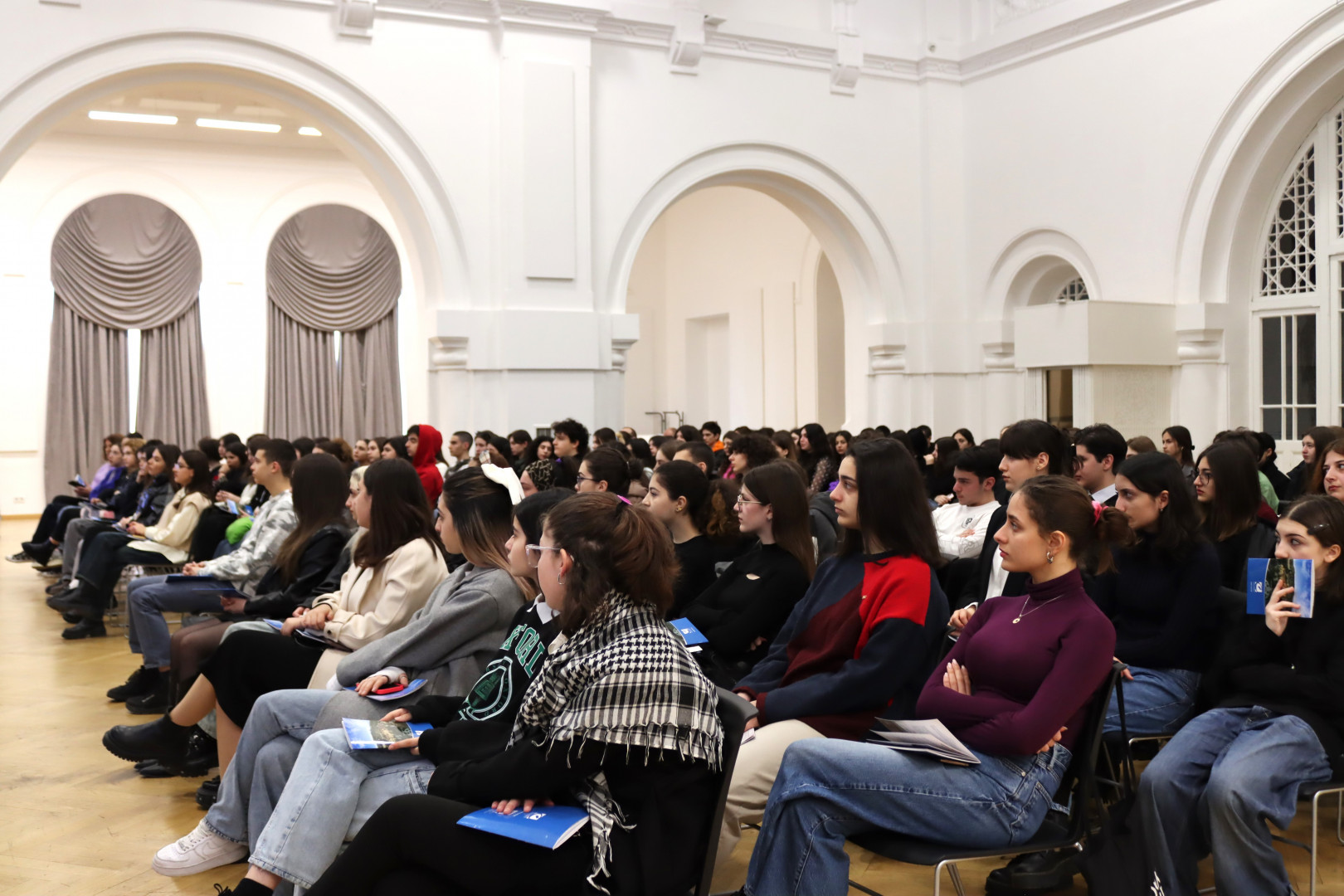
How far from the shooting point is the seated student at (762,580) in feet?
12.2

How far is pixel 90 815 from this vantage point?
4086 millimetres

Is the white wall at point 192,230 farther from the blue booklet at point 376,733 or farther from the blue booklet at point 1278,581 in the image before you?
the blue booklet at point 1278,581

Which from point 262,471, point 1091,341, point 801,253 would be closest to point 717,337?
point 801,253

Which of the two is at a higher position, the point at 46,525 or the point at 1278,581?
the point at 1278,581

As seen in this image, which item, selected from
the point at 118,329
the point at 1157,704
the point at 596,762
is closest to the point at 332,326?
the point at 118,329

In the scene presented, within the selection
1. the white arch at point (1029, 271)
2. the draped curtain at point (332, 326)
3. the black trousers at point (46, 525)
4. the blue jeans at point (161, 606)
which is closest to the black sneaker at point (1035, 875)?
the blue jeans at point (161, 606)

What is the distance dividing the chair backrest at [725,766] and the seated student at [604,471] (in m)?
2.92

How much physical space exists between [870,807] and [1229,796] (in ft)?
3.00

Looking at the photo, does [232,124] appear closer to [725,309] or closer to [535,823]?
[725,309]

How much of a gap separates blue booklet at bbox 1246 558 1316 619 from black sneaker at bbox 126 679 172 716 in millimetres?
4636

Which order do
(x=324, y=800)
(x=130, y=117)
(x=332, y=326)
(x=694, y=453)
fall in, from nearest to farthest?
(x=324, y=800) < (x=694, y=453) < (x=130, y=117) < (x=332, y=326)

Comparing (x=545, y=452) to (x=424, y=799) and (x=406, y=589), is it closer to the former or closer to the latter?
(x=406, y=589)

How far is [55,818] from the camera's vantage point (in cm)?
405

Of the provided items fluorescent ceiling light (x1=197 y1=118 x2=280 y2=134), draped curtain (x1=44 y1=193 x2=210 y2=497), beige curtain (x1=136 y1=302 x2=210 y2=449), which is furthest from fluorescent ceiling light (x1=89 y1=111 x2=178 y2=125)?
beige curtain (x1=136 y1=302 x2=210 y2=449)
